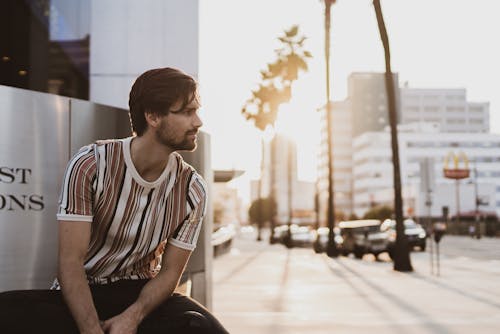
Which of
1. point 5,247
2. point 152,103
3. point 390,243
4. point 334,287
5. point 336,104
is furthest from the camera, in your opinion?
point 336,104

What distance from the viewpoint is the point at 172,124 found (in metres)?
2.68

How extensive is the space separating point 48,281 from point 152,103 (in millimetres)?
2616

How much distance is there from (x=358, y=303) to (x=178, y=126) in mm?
8268

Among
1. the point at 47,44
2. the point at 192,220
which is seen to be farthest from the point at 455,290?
the point at 192,220

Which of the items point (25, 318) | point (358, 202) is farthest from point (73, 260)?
point (358, 202)

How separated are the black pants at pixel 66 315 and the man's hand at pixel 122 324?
5 centimetres

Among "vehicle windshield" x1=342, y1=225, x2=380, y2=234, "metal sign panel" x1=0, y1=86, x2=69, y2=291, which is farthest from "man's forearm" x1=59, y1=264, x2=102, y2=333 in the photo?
"vehicle windshield" x1=342, y1=225, x2=380, y2=234

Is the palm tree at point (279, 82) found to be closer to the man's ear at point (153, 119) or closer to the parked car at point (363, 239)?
the parked car at point (363, 239)

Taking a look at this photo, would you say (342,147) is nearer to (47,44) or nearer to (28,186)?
(47,44)

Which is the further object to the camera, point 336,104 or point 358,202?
point 336,104

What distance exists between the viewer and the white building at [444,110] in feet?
495

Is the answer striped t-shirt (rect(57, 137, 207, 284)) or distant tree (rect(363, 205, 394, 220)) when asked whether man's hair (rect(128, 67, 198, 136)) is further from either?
distant tree (rect(363, 205, 394, 220))

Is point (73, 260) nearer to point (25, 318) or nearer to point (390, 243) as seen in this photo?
point (25, 318)

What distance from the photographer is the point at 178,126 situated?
2684 mm
